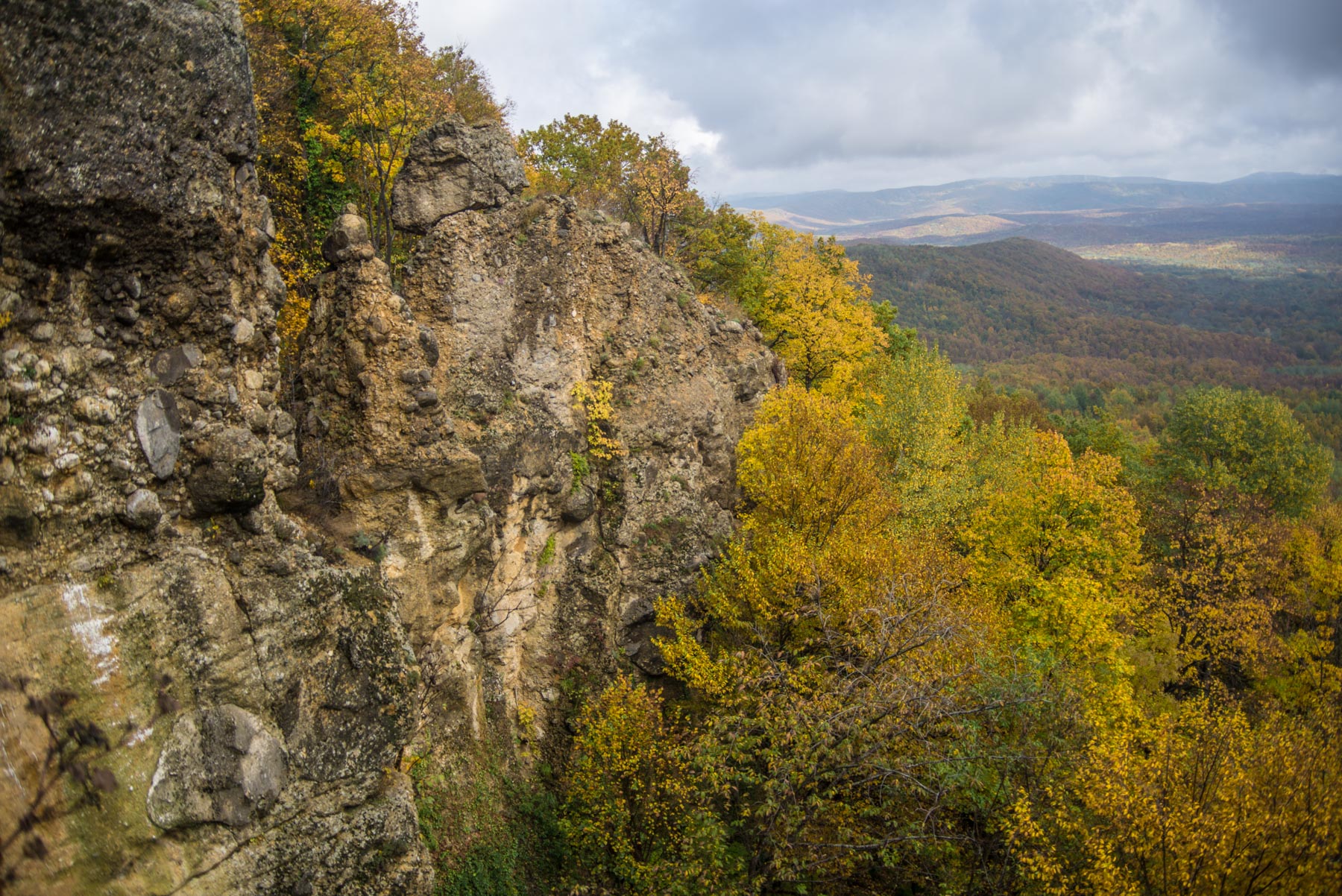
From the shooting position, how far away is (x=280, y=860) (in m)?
9.09

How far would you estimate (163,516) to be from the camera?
8750 millimetres

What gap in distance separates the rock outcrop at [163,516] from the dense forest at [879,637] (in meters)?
4.69

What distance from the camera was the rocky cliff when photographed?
7625 mm

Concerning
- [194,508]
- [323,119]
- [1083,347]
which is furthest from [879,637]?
[1083,347]

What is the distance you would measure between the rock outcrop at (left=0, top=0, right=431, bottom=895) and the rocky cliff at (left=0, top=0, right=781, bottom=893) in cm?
3

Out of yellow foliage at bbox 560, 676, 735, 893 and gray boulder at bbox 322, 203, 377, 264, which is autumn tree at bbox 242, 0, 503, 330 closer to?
gray boulder at bbox 322, 203, 377, 264

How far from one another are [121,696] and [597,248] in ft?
52.9

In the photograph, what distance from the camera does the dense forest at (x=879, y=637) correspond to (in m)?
12.2

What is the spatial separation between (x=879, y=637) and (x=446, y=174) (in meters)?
15.1

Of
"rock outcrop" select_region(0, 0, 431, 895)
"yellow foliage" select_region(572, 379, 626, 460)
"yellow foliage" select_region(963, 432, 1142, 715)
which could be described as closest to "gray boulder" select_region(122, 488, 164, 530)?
"rock outcrop" select_region(0, 0, 431, 895)

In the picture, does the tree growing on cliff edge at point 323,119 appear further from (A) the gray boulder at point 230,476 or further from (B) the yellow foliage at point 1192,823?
(B) the yellow foliage at point 1192,823

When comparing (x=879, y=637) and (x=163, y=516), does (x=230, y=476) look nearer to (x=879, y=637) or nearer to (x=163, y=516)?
(x=163, y=516)

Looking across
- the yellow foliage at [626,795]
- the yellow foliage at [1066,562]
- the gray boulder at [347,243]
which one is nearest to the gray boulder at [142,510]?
the gray boulder at [347,243]

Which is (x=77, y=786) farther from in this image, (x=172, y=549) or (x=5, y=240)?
(x=5, y=240)
